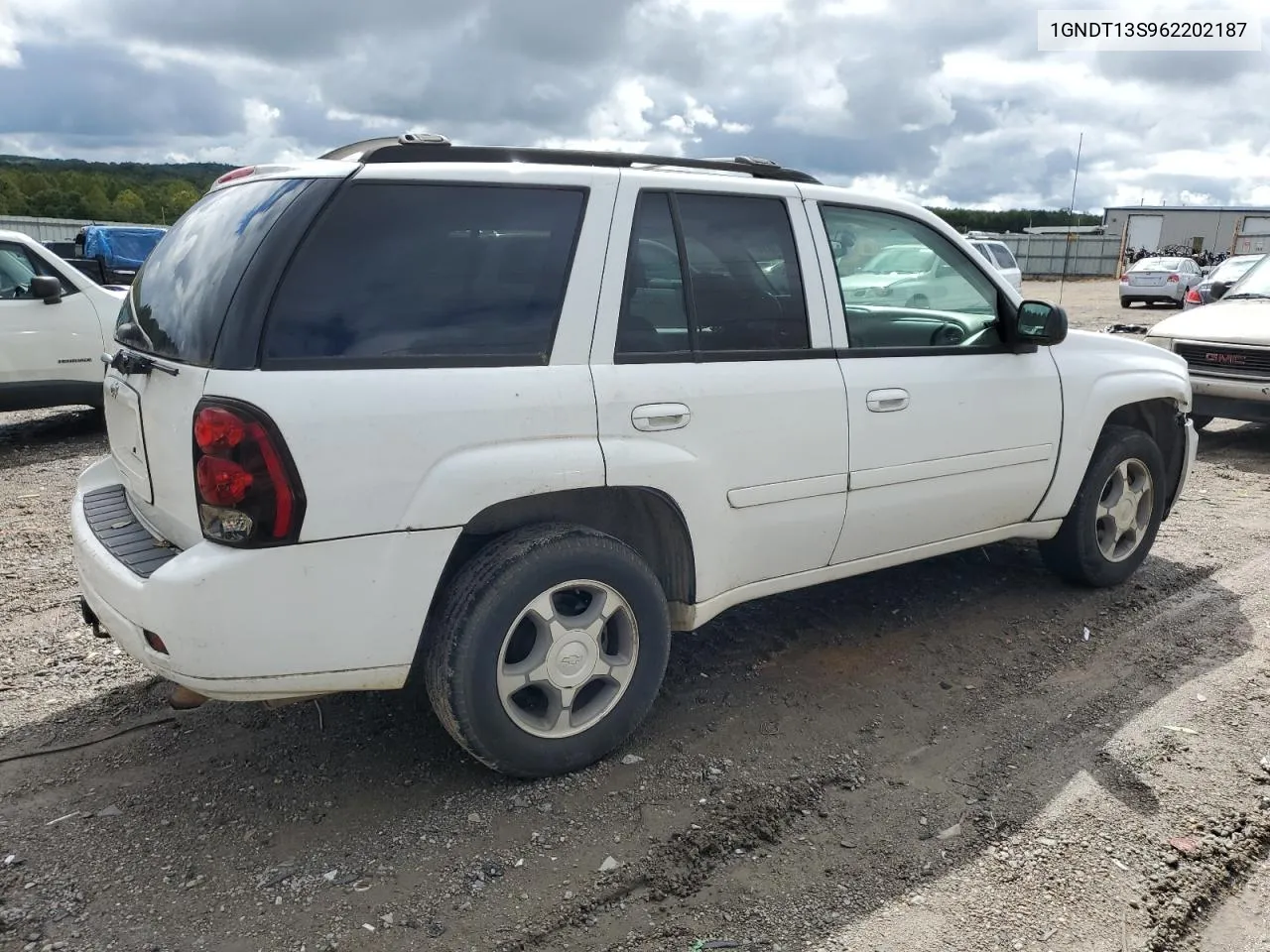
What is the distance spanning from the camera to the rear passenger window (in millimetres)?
3207

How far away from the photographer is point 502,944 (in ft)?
8.15

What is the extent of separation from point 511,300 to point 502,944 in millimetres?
1755

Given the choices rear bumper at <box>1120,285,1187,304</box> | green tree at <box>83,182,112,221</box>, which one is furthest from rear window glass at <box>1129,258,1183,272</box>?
green tree at <box>83,182,112,221</box>

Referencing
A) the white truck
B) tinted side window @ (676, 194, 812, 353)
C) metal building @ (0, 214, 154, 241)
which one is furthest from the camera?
metal building @ (0, 214, 154, 241)

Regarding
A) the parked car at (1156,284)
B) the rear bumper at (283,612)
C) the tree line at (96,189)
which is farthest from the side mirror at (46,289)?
the tree line at (96,189)

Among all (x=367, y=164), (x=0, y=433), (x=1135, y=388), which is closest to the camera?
(x=367, y=164)

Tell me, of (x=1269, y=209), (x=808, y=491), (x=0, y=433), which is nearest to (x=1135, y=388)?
(x=808, y=491)

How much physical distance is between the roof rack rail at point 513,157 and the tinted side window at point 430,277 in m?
0.17

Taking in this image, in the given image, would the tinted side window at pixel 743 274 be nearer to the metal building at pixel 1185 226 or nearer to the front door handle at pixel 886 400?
the front door handle at pixel 886 400

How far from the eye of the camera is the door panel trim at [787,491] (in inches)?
133

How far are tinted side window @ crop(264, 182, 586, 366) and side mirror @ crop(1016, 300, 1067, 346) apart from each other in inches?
79.6

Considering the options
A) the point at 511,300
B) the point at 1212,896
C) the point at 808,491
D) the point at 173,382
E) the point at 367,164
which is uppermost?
the point at 367,164

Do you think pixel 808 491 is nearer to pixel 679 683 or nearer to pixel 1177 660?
pixel 679 683

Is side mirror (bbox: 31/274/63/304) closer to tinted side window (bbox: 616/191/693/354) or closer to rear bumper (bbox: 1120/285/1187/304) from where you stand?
tinted side window (bbox: 616/191/693/354)
